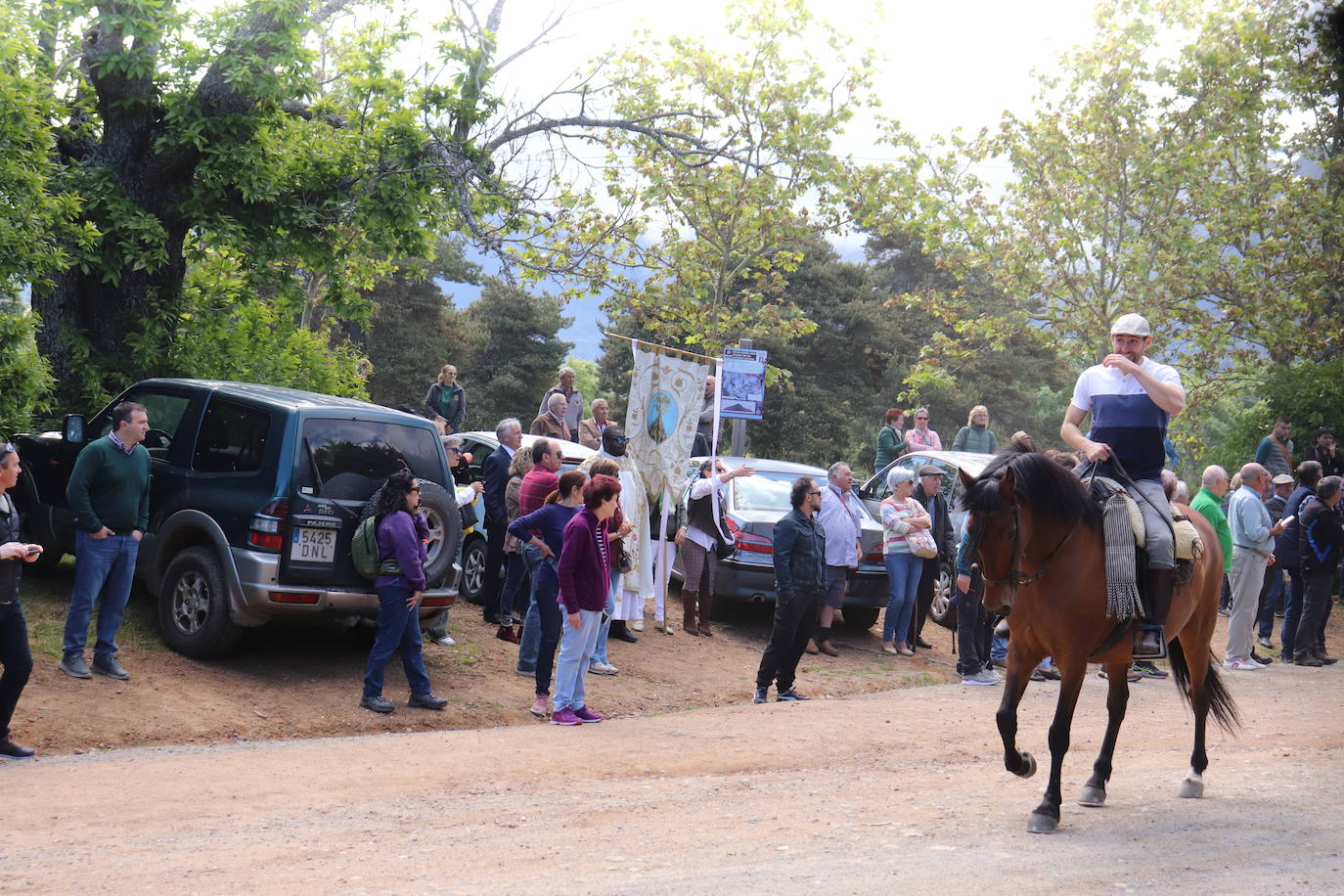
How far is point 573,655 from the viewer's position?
10.9 m

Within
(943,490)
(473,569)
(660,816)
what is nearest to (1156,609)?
(660,816)

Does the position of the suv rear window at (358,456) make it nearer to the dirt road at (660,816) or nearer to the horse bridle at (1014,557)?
the dirt road at (660,816)

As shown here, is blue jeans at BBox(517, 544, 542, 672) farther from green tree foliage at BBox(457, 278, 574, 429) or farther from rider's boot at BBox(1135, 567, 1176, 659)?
green tree foliage at BBox(457, 278, 574, 429)

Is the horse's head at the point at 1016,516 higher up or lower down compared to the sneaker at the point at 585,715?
higher up

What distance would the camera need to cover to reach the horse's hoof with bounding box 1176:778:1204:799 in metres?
8.51

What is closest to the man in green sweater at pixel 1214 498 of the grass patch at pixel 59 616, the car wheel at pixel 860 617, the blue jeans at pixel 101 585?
the car wheel at pixel 860 617

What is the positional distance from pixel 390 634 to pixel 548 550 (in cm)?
152

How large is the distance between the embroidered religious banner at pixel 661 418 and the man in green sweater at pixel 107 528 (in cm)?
577

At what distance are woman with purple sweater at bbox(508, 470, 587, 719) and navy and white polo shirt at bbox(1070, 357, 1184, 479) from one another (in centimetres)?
460

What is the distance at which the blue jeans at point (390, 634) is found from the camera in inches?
417

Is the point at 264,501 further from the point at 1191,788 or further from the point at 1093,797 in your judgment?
the point at 1191,788

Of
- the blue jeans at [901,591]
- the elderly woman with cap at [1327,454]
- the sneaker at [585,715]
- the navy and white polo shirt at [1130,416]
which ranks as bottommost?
the sneaker at [585,715]

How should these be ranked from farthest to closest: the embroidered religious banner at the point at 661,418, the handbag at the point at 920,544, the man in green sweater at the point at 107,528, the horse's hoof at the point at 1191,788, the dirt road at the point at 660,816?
the handbag at the point at 920,544 < the embroidered religious banner at the point at 661,418 < the man in green sweater at the point at 107,528 < the horse's hoof at the point at 1191,788 < the dirt road at the point at 660,816

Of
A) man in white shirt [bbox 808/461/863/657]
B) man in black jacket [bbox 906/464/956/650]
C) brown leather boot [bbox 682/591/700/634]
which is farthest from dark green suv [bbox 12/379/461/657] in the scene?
man in black jacket [bbox 906/464/956/650]
